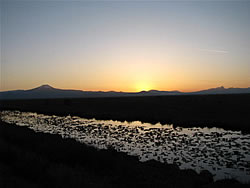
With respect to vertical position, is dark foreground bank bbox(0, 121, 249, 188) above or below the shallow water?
above

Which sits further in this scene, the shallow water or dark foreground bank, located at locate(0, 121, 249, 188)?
the shallow water

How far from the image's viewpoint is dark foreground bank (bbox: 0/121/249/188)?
691cm

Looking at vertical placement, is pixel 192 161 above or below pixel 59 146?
below

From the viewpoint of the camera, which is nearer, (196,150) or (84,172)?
(84,172)

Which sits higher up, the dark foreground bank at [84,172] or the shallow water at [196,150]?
the dark foreground bank at [84,172]

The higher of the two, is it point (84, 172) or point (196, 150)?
point (84, 172)

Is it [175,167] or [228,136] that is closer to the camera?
[175,167]

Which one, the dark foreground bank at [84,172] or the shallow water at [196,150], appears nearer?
the dark foreground bank at [84,172]

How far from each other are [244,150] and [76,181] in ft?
40.4

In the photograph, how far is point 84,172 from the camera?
7906mm

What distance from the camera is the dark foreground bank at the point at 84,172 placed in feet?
22.7

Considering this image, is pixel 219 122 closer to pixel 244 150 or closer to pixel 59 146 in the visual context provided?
pixel 244 150

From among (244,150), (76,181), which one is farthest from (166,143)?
(76,181)

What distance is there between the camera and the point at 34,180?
751 centimetres
